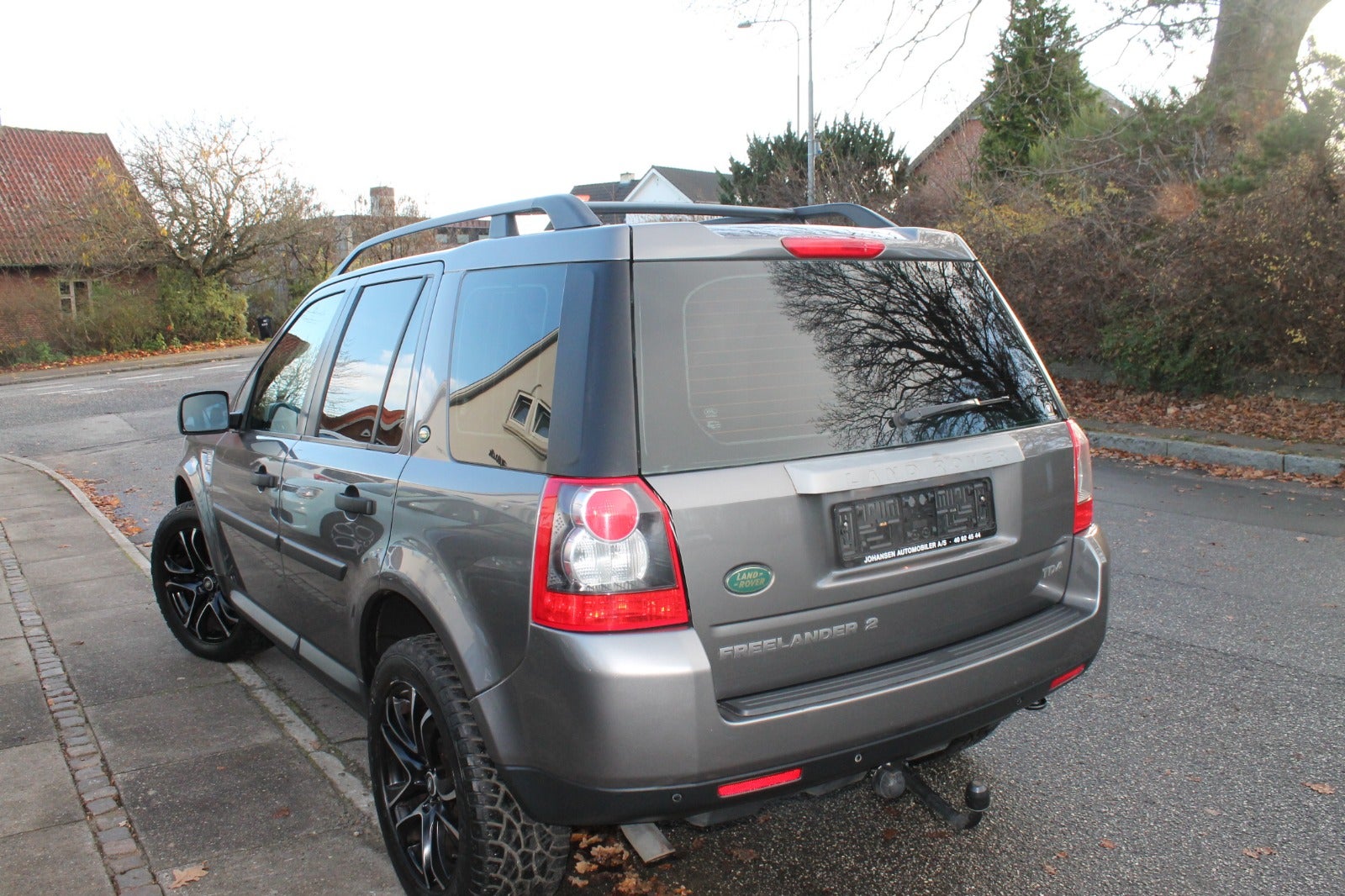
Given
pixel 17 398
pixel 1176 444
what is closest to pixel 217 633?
pixel 1176 444

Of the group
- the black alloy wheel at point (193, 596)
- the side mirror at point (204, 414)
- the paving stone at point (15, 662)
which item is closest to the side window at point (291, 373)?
the side mirror at point (204, 414)

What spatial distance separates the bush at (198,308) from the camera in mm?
31438

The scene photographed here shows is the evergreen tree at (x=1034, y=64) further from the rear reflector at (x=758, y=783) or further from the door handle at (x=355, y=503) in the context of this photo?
the rear reflector at (x=758, y=783)

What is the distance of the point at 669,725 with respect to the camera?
2.39 metres

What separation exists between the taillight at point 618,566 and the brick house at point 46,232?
101 feet

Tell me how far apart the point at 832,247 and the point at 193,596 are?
158 inches

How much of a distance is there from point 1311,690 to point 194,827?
14.4 feet

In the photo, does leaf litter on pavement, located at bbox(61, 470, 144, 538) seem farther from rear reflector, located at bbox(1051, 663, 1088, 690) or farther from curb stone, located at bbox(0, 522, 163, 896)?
rear reflector, located at bbox(1051, 663, 1088, 690)

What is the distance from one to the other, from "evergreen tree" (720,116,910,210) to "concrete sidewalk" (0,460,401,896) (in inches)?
897

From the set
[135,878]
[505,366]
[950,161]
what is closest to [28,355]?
[950,161]

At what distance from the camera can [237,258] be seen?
32.4 metres

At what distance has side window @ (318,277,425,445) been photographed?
338cm

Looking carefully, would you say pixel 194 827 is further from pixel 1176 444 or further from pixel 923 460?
pixel 1176 444

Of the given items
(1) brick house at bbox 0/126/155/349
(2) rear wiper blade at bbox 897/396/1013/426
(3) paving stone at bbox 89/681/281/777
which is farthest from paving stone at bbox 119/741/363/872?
(1) brick house at bbox 0/126/155/349
